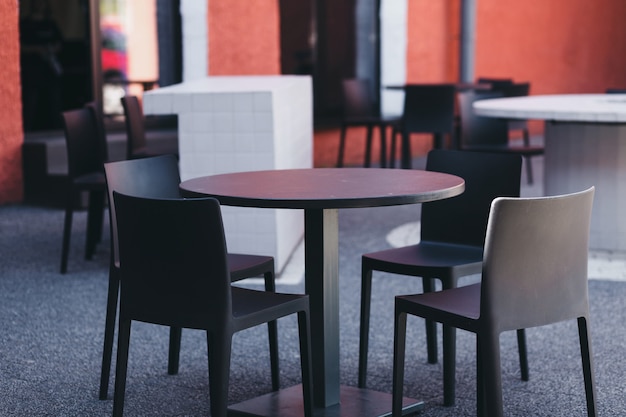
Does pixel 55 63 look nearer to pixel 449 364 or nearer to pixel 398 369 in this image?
pixel 449 364

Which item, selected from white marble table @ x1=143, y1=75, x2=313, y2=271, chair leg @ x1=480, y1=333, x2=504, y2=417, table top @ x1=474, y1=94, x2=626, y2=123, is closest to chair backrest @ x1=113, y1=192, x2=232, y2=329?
chair leg @ x1=480, y1=333, x2=504, y2=417

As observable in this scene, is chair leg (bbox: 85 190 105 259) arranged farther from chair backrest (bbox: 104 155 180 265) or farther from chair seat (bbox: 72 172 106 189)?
chair backrest (bbox: 104 155 180 265)

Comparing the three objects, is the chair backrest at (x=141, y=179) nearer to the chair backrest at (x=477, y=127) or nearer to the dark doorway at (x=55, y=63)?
the chair backrest at (x=477, y=127)

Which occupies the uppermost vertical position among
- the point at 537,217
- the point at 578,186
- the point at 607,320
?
the point at 537,217

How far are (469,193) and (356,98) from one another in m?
5.27

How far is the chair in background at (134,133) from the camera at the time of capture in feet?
19.8

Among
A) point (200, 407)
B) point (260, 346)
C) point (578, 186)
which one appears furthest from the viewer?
point (578, 186)

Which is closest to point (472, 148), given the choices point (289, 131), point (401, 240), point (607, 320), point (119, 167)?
point (401, 240)

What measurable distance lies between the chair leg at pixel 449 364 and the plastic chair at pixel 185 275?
70cm

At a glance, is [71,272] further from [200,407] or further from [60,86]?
[60,86]

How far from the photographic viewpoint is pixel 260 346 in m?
4.03

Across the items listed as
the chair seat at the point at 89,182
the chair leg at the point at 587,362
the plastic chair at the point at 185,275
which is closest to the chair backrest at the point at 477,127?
the chair seat at the point at 89,182

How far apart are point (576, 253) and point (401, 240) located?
137 inches

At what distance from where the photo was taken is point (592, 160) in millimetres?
5711
